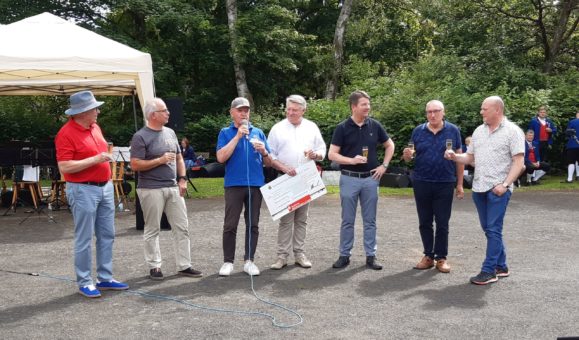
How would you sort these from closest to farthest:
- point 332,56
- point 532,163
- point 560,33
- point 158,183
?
point 158,183 < point 532,163 < point 560,33 < point 332,56

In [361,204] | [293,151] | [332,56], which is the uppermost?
[332,56]

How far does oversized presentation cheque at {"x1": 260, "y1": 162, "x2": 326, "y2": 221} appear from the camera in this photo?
649cm

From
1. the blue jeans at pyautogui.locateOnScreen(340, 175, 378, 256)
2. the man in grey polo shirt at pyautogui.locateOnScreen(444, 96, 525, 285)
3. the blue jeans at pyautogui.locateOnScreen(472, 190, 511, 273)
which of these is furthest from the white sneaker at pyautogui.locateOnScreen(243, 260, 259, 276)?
the blue jeans at pyautogui.locateOnScreen(472, 190, 511, 273)

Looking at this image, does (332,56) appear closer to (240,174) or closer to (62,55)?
(62,55)

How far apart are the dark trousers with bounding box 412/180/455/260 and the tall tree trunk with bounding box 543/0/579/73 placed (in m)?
16.7

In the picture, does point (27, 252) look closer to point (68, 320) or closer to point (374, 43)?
point (68, 320)

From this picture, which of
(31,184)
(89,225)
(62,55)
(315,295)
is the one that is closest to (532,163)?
(315,295)

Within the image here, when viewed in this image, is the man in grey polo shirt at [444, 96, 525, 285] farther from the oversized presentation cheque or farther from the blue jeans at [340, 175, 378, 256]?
the oversized presentation cheque

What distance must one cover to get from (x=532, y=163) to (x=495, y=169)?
9.60 meters

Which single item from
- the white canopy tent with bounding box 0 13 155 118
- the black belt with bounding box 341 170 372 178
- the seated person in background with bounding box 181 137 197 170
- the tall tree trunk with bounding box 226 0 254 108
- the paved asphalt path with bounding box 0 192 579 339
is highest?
the tall tree trunk with bounding box 226 0 254 108

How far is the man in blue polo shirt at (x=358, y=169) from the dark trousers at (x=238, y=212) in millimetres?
976

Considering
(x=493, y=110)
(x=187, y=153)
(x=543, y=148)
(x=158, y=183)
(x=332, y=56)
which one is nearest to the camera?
(x=493, y=110)

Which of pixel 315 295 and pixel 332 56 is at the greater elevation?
pixel 332 56

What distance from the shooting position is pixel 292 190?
21.6ft
